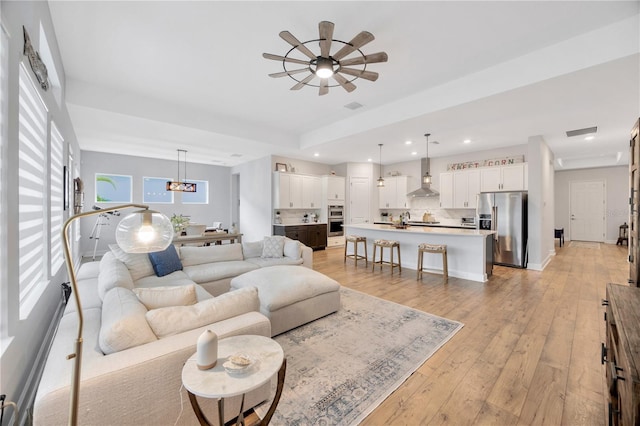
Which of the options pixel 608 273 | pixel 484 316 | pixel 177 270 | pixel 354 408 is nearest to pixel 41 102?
pixel 177 270

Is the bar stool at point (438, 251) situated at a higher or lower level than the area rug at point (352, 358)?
higher

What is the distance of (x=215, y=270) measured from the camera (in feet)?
11.5

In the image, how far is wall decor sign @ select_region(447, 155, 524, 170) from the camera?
19.9ft

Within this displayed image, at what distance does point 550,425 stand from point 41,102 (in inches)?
169

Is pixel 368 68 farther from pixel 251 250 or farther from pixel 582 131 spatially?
pixel 582 131

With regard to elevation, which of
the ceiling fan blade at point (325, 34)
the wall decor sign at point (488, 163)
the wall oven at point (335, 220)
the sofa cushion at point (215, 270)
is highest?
the ceiling fan blade at point (325, 34)

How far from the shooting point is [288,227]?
7090mm

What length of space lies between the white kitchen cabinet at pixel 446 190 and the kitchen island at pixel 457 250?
7.45 feet

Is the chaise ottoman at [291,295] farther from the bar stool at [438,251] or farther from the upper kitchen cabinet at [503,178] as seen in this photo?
the upper kitchen cabinet at [503,178]

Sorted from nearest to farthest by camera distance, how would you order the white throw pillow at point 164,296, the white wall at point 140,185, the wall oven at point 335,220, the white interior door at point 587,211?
1. the white throw pillow at point 164,296
2. the white wall at point 140,185
3. the wall oven at point 335,220
4. the white interior door at point 587,211

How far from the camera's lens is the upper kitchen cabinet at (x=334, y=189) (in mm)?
8023

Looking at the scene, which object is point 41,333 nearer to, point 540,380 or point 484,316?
point 540,380

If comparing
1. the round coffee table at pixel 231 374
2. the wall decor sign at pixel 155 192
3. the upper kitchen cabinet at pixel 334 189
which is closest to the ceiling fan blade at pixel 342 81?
the round coffee table at pixel 231 374

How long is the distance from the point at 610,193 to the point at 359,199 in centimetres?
809
